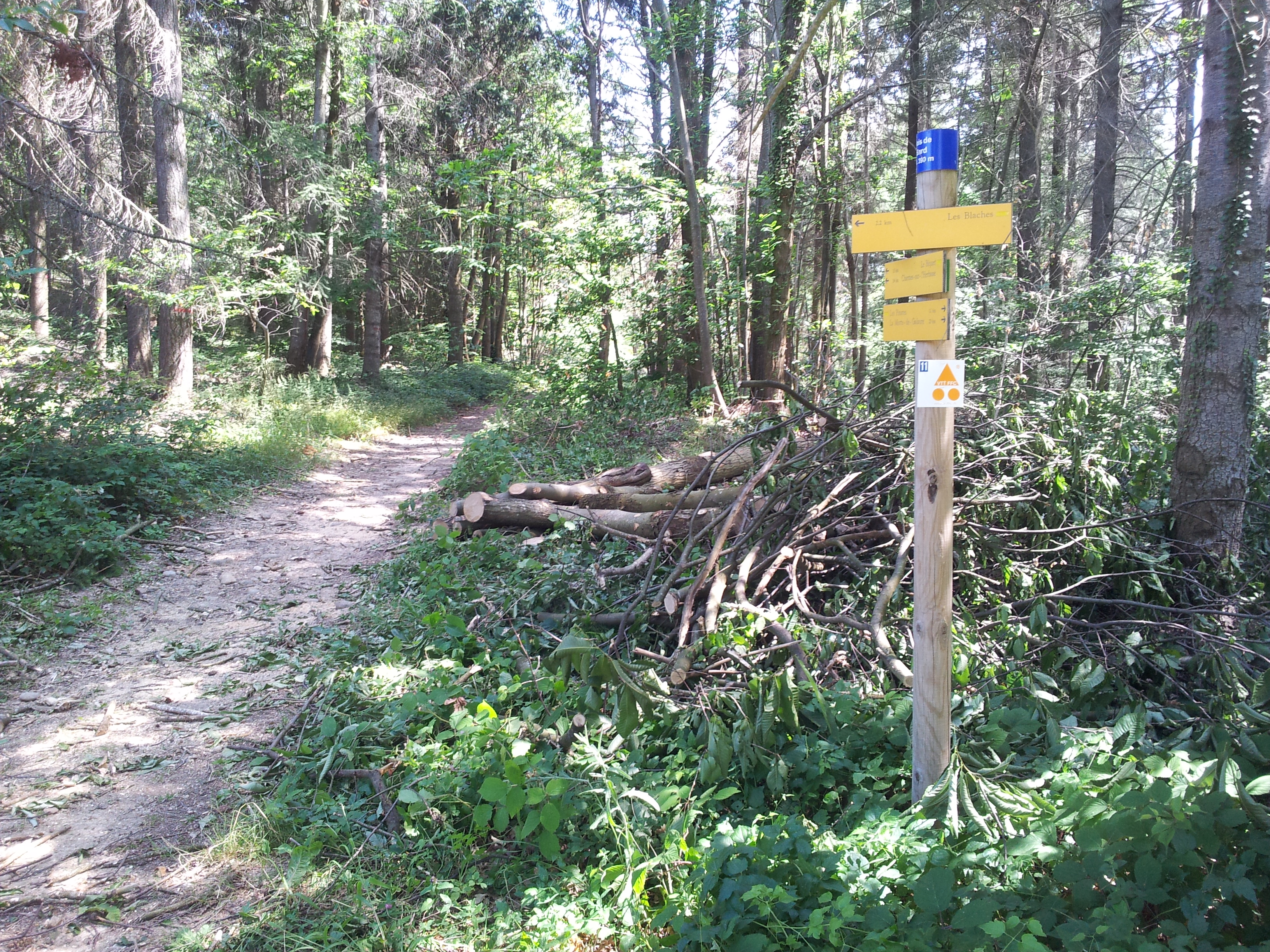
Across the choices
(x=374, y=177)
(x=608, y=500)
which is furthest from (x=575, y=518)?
(x=374, y=177)

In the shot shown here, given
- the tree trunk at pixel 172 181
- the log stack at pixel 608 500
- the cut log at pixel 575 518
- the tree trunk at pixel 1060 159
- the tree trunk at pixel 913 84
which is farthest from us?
the tree trunk at pixel 172 181

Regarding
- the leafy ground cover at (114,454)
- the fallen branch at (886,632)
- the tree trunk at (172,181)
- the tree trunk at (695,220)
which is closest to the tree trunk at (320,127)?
the tree trunk at (172,181)

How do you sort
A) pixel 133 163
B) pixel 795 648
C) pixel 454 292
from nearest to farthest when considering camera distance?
pixel 795 648
pixel 133 163
pixel 454 292

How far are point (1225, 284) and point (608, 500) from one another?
480 cm

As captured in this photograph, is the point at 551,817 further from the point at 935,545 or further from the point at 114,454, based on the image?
the point at 114,454

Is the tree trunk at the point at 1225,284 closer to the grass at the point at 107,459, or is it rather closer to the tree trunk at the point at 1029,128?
the tree trunk at the point at 1029,128

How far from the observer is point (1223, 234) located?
435 centimetres

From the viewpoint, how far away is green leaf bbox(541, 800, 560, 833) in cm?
296

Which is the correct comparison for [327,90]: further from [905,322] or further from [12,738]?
[905,322]

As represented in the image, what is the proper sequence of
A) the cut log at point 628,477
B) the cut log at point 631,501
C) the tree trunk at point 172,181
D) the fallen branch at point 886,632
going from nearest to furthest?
the fallen branch at point 886,632
the cut log at point 631,501
the cut log at point 628,477
the tree trunk at point 172,181

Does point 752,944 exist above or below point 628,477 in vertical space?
below

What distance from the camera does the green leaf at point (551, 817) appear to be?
2.96m

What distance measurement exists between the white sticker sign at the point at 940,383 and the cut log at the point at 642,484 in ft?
12.5

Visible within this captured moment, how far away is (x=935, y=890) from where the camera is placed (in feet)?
7.29
